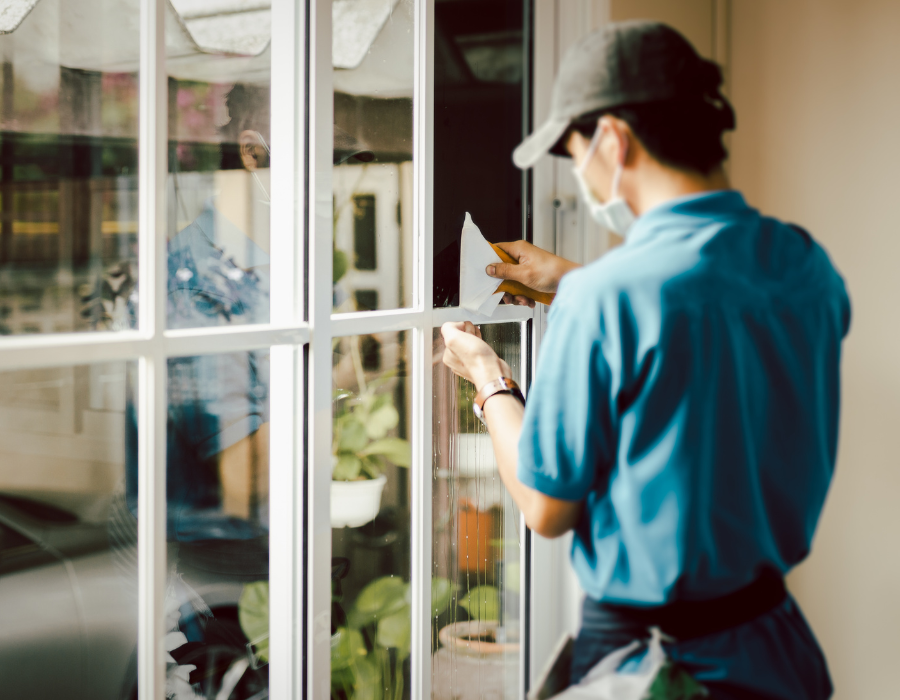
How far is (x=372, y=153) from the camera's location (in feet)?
3.68

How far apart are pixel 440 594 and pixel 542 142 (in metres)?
0.92

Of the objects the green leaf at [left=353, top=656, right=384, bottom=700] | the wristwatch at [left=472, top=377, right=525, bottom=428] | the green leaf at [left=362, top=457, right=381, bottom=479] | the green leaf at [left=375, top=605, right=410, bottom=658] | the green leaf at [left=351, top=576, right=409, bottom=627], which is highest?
the wristwatch at [left=472, top=377, right=525, bottom=428]

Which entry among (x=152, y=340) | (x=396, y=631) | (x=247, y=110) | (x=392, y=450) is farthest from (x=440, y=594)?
(x=247, y=110)

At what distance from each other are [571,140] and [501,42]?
0.82 m

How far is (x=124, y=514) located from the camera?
909 mm

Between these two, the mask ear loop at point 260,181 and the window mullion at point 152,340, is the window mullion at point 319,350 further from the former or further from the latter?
the window mullion at point 152,340

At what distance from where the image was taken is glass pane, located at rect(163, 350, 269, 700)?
0.91m

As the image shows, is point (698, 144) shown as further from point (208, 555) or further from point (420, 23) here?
point (208, 555)

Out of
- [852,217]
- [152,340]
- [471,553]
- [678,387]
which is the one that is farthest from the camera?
[852,217]

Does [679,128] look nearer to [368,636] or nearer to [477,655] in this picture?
[368,636]

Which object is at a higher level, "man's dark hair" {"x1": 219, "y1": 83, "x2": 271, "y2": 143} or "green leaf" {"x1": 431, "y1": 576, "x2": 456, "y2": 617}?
"man's dark hair" {"x1": 219, "y1": 83, "x2": 271, "y2": 143}

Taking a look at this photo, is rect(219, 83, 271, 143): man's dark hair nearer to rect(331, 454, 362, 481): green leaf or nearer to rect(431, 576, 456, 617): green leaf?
rect(331, 454, 362, 481): green leaf

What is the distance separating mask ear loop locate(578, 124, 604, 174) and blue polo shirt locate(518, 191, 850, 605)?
3.4 inches

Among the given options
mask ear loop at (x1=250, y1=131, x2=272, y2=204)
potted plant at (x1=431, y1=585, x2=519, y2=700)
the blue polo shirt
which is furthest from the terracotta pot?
mask ear loop at (x1=250, y1=131, x2=272, y2=204)
